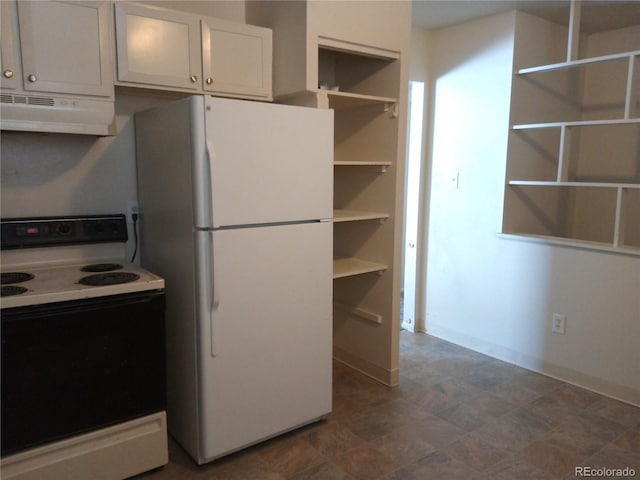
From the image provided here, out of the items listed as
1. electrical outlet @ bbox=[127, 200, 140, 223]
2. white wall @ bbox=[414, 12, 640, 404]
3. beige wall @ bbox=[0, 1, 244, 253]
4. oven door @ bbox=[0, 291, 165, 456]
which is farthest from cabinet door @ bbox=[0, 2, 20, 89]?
white wall @ bbox=[414, 12, 640, 404]

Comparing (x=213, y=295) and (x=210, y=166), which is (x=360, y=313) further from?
(x=210, y=166)

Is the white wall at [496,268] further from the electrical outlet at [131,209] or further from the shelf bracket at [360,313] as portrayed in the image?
the electrical outlet at [131,209]

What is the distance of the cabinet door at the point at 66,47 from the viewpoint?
190 centimetres

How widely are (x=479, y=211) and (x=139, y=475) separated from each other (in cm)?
265

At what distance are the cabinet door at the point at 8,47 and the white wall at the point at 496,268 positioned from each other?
8.97ft

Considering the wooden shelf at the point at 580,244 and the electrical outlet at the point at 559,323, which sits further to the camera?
the electrical outlet at the point at 559,323

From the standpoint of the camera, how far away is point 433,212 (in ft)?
12.3

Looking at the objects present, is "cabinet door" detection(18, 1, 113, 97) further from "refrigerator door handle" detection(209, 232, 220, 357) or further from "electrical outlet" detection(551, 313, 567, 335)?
"electrical outlet" detection(551, 313, 567, 335)

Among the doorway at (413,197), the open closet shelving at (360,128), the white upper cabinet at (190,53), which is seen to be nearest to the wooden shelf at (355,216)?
the open closet shelving at (360,128)

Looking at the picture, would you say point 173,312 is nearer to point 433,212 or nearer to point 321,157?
point 321,157

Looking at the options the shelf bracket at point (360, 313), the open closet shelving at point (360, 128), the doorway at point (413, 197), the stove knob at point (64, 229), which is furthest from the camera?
the doorway at point (413, 197)

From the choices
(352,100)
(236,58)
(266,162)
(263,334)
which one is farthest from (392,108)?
(263,334)

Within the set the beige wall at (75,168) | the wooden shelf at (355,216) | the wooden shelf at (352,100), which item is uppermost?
the wooden shelf at (352,100)

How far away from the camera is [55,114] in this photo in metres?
1.98
